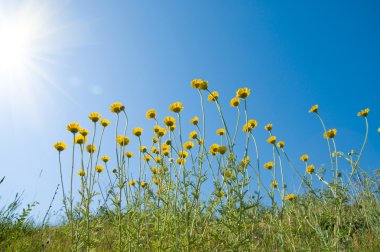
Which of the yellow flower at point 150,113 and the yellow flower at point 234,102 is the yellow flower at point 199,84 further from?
the yellow flower at point 150,113

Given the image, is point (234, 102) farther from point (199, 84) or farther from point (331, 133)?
point (331, 133)

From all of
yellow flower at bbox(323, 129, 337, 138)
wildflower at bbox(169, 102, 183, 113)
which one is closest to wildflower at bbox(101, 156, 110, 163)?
wildflower at bbox(169, 102, 183, 113)

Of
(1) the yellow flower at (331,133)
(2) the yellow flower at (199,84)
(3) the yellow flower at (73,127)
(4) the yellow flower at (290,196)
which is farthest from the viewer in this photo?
(4) the yellow flower at (290,196)

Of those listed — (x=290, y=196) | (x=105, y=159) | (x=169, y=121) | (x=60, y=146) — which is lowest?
(x=290, y=196)

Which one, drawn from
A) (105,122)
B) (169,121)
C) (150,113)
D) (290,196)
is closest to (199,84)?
(169,121)

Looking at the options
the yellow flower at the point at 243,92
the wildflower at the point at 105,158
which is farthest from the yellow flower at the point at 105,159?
the yellow flower at the point at 243,92

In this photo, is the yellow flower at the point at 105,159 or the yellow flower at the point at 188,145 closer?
the yellow flower at the point at 188,145

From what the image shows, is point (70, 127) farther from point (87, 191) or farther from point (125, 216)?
point (125, 216)

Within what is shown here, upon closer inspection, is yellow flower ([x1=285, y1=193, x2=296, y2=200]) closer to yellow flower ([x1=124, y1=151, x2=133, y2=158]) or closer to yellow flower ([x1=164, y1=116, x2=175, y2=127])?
yellow flower ([x1=164, y1=116, x2=175, y2=127])

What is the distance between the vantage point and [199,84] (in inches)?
159

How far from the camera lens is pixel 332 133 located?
461cm

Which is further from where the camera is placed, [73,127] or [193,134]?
[193,134]

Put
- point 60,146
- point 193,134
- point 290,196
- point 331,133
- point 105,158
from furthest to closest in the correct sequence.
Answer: point 105,158, point 193,134, point 290,196, point 331,133, point 60,146

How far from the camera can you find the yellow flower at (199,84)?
3.96 m
